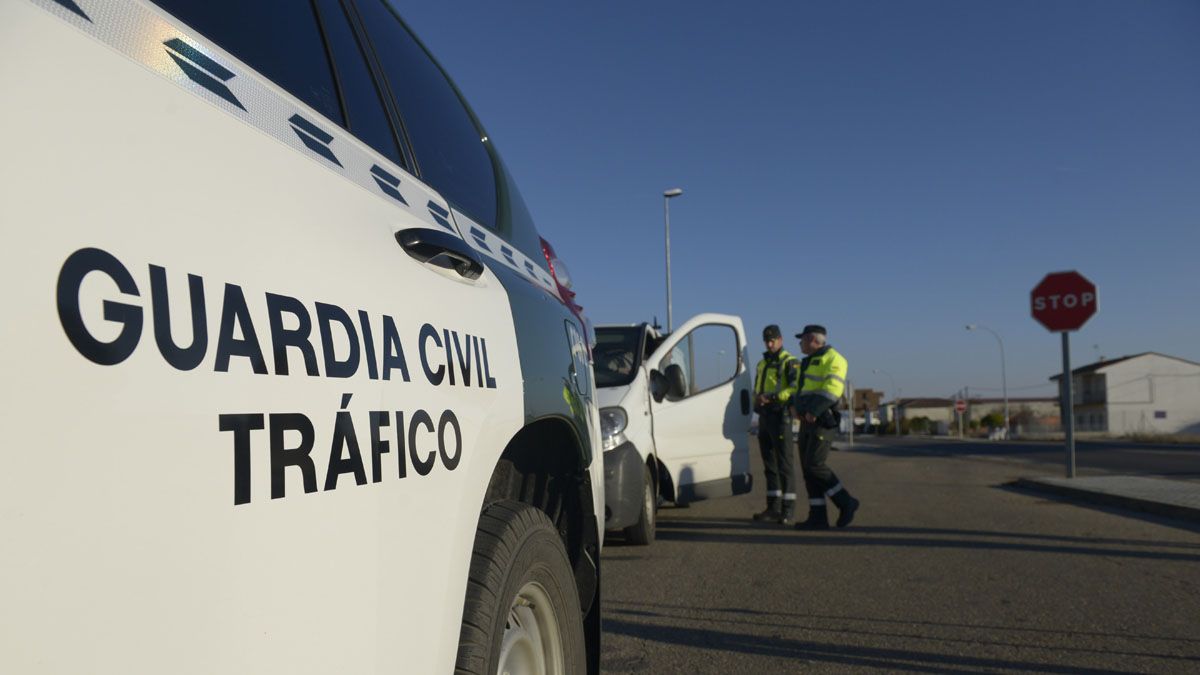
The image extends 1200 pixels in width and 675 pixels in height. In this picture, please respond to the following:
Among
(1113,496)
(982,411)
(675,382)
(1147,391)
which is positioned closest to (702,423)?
(675,382)

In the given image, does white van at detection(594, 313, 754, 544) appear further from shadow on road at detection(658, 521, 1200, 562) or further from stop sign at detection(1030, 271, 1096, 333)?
stop sign at detection(1030, 271, 1096, 333)

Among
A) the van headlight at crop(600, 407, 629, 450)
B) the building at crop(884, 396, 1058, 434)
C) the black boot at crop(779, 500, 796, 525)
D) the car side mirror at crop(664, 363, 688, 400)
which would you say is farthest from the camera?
the building at crop(884, 396, 1058, 434)

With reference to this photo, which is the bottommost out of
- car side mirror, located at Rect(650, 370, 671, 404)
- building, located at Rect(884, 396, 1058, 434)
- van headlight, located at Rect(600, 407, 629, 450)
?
building, located at Rect(884, 396, 1058, 434)

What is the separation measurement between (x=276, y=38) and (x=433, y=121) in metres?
0.86

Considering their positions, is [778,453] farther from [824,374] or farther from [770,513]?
[824,374]

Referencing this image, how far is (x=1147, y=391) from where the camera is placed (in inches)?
3059

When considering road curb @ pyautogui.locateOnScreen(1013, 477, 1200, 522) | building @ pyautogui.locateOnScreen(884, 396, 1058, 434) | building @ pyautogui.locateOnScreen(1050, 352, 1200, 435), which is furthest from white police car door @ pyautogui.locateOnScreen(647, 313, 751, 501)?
building @ pyautogui.locateOnScreen(1050, 352, 1200, 435)

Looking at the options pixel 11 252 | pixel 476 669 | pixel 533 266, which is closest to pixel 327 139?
pixel 11 252

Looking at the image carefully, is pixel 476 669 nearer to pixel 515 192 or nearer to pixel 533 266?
pixel 533 266

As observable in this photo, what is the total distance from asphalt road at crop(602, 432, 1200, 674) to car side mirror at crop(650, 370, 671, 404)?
4.12ft

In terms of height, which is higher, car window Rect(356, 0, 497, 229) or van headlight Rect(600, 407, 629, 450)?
car window Rect(356, 0, 497, 229)

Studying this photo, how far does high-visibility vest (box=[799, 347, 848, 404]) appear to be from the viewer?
7.88 meters

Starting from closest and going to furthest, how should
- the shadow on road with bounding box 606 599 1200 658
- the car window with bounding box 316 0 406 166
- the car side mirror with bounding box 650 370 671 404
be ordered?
the car window with bounding box 316 0 406 166 < the shadow on road with bounding box 606 599 1200 658 < the car side mirror with bounding box 650 370 671 404

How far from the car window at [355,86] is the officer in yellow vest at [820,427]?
6346 millimetres
